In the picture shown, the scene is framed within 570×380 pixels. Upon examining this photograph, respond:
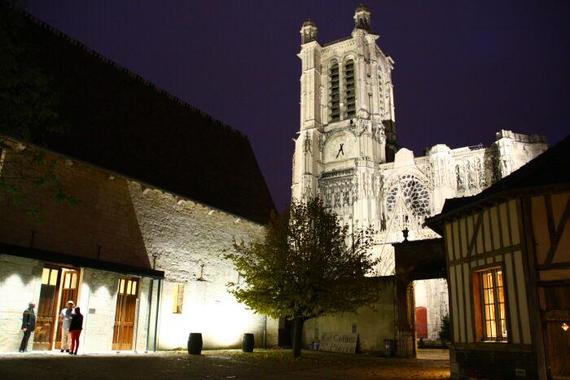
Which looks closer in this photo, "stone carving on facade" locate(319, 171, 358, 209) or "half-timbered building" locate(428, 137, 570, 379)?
"half-timbered building" locate(428, 137, 570, 379)

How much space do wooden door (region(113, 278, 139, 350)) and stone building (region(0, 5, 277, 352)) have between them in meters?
0.03

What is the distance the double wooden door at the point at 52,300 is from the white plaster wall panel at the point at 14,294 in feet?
1.66

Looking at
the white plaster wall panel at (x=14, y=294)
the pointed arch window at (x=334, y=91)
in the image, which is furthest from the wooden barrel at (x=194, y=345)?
the pointed arch window at (x=334, y=91)

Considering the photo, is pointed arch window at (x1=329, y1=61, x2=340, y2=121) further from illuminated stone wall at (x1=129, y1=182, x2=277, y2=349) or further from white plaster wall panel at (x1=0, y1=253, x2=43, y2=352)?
white plaster wall panel at (x1=0, y1=253, x2=43, y2=352)

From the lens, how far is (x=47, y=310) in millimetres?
11672

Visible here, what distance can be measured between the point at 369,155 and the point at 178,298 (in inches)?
960

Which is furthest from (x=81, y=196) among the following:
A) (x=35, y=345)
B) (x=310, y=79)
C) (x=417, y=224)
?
(x=310, y=79)

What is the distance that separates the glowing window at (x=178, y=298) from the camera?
15281 millimetres

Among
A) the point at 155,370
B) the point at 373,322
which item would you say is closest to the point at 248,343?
the point at 373,322

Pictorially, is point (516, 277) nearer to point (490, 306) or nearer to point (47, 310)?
point (490, 306)

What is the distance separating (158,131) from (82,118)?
3.48 m

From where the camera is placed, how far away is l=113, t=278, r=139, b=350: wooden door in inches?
514

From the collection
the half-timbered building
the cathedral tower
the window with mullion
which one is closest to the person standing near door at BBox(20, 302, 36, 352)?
the half-timbered building

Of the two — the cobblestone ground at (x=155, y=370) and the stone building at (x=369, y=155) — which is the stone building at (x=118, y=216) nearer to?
the cobblestone ground at (x=155, y=370)
